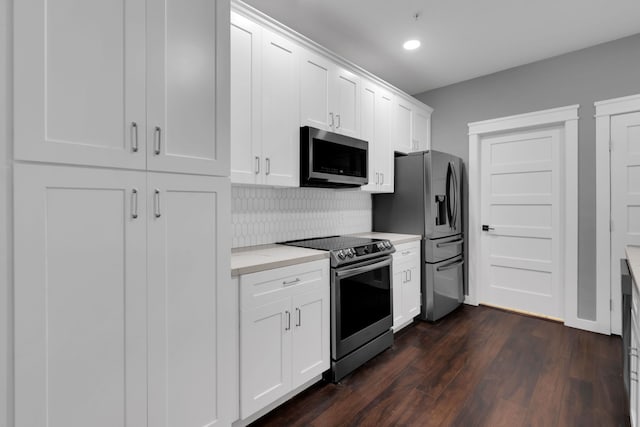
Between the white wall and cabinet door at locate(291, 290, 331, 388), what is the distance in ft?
4.23

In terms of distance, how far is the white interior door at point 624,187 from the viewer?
291 centimetres

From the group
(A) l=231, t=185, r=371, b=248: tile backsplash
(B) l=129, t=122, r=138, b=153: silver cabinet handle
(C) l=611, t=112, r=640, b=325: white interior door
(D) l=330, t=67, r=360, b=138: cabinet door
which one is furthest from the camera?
(C) l=611, t=112, r=640, b=325: white interior door

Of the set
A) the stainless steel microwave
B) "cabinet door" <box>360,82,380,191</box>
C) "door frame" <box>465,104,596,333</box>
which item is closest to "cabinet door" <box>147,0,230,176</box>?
A: the stainless steel microwave

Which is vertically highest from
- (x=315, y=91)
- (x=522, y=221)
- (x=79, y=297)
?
(x=315, y=91)

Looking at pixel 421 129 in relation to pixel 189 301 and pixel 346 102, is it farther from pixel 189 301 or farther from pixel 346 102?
pixel 189 301

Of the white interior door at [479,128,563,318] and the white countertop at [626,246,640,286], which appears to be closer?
the white countertop at [626,246,640,286]

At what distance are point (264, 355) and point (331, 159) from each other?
5.21 feet

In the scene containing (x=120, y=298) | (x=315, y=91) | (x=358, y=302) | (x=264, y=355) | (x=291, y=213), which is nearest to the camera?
(x=120, y=298)

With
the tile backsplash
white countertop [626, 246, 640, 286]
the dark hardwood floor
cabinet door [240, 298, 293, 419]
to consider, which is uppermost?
the tile backsplash

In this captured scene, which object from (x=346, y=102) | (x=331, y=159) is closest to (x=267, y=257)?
(x=331, y=159)

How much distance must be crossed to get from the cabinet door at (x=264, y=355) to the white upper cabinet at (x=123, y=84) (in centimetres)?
86

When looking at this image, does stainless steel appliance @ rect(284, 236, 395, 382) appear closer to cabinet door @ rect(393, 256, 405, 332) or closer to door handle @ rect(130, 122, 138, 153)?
cabinet door @ rect(393, 256, 405, 332)

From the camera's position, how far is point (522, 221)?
11.8ft

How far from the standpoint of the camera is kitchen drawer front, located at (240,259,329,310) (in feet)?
5.69
